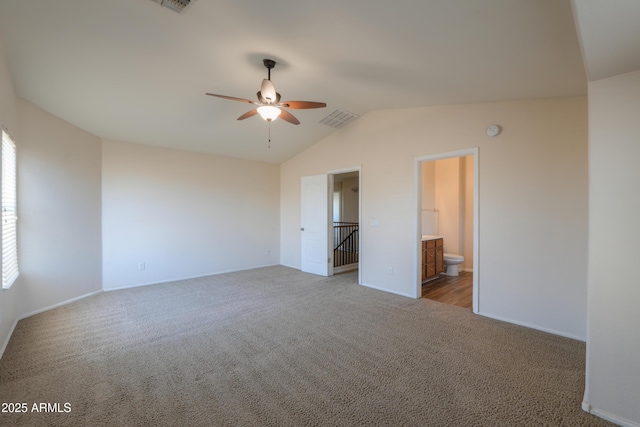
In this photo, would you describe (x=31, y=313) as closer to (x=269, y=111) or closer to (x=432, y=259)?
(x=269, y=111)

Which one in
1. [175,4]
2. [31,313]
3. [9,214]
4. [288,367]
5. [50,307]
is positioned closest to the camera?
[175,4]

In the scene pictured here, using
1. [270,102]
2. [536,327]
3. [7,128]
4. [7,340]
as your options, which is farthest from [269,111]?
[536,327]

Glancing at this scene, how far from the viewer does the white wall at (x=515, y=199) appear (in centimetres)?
284

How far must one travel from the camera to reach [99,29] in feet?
7.45

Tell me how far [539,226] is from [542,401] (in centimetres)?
187

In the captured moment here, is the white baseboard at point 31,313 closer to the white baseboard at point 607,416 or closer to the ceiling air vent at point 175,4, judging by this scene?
the ceiling air vent at point 175,4

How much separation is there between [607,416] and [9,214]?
555 centimetres

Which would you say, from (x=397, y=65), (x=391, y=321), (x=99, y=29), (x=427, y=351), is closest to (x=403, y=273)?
(x=391, y=321)

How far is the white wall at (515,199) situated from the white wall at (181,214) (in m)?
3.10

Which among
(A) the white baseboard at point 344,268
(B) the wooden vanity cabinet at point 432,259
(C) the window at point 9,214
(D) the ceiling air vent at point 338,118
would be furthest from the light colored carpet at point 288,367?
(D) the ceiling air vent at point 338,118

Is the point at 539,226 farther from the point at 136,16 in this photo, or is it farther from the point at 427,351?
the point at 136,16

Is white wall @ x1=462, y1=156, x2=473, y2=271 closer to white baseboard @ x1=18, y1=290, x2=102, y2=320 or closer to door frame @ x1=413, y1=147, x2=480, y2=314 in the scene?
door frame @ x1=413, y1=147, x2=480, y2=314

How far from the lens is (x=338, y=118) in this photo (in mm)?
4617

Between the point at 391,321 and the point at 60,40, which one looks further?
the point at 391,321
